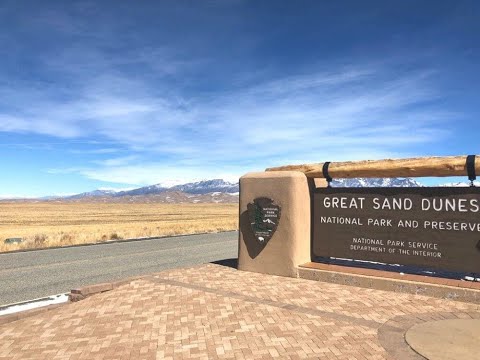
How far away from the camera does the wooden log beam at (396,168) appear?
25.4ft

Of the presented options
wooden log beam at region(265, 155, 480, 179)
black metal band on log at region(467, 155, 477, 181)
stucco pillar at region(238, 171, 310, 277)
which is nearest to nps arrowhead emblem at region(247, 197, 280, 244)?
stucco pillar at region(238, 171, 310, 277)

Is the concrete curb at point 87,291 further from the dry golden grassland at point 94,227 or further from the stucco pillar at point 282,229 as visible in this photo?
the dry golden grassland at point 94,227

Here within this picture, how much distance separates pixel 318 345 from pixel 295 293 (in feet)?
8.58

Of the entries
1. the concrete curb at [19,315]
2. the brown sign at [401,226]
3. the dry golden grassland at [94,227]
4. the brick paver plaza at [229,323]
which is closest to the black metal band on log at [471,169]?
the brown sign at [401,226]

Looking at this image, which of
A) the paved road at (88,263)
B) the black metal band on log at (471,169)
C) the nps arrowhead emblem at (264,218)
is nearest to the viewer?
the black metal band on log at (471,169)

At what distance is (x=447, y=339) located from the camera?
5293mm

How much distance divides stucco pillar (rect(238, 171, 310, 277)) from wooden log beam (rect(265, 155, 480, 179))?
→ 1.40ft

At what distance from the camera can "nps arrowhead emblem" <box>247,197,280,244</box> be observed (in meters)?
9.77

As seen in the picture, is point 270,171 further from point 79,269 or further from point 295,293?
point 79,269

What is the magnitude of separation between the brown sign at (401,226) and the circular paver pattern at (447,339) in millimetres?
2059

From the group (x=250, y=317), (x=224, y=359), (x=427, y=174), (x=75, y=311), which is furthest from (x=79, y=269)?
(x=427, y=174)

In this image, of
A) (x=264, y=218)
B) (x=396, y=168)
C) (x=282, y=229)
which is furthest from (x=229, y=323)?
(x=396, y=168)

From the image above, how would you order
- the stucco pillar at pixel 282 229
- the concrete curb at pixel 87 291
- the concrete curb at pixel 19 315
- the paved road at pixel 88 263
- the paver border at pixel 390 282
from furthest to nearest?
the paved road at pixel 88 263
the stucco pillar at pixel 282 229
the concrete curb at pixel 87 291
the paver border at pixel 390 282
the concrete curb at pixel 19 315

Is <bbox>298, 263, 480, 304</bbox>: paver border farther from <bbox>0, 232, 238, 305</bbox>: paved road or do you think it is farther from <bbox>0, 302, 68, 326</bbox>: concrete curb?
<bbox>0, 232, 238, 305</bbox>: paved road
